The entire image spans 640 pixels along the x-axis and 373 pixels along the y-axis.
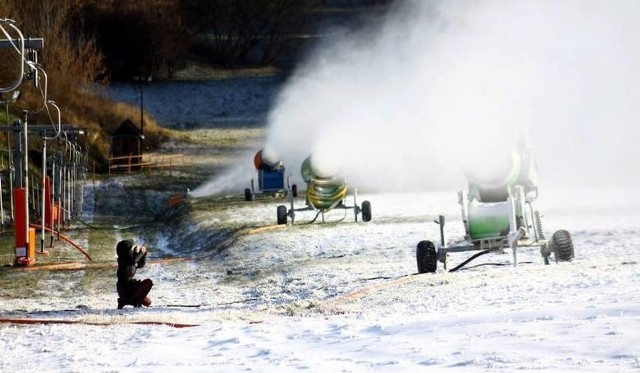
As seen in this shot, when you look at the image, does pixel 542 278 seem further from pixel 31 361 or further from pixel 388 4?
pixel 388 4

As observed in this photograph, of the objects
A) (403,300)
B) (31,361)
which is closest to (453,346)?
(31,361)

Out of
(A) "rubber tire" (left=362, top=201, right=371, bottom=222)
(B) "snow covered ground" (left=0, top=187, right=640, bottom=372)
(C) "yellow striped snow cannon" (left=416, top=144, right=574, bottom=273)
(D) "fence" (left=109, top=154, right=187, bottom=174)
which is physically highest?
(D) "fence" (left=109, top=154, right=187, bottom=174)

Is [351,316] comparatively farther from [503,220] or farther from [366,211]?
[366,211]

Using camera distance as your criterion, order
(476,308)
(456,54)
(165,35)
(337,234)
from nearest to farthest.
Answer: (476,308)
(337,234)
(456,54)
(165,35)

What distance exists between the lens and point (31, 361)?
34.9 feet

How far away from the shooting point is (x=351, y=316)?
512 inches

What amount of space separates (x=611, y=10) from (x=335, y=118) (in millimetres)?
19895

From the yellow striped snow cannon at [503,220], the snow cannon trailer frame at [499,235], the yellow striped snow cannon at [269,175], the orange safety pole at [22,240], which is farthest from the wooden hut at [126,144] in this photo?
the snow cannon trailer frame at [499,235]

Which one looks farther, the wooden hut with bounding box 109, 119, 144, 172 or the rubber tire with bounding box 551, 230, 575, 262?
the wooden hut with bounding box 109, 119, 144, 172

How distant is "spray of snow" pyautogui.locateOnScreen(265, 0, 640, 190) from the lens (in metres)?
39.0

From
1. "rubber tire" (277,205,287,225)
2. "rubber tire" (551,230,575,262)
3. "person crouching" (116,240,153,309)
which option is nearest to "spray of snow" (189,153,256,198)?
"rubber tire" (277,205,287,225)

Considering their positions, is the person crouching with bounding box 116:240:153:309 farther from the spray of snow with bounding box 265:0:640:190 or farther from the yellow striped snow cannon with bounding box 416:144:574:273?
the spray of snow with bounding box 265:0:640:190

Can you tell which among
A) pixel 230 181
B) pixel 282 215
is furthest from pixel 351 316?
pixel 230 181

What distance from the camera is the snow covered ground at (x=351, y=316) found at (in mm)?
9555
